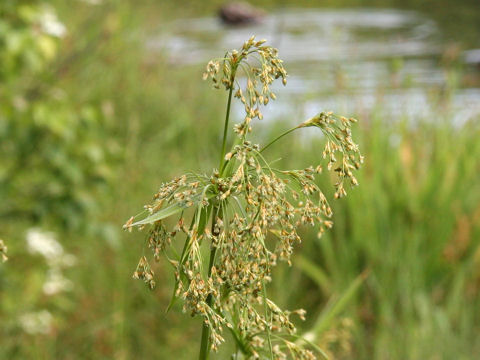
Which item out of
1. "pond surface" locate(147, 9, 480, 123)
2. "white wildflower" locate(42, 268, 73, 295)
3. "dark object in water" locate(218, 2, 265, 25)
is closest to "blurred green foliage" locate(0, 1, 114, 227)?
"white wildflower" locate(42, 268, 73, 295)

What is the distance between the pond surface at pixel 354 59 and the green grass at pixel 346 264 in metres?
0.44

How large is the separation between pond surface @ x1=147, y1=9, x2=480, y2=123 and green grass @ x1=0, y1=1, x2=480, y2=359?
1.43 feet

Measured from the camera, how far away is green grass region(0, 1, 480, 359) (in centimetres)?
378

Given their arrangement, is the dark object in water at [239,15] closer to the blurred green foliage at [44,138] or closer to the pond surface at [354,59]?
the pond surface at [354,59]

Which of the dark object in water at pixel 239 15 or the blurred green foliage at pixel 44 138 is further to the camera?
the dark object in water at pixel 239 15

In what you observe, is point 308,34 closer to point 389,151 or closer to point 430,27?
point 430,27

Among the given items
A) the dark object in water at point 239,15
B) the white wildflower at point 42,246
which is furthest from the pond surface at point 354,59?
the white wildflower at point 42,246

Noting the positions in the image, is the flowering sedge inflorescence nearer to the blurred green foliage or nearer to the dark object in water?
the blurred green foliage

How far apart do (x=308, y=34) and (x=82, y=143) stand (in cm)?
→ 975

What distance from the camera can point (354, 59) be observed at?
9.46 meters

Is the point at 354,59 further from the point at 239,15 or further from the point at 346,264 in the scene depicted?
the point at 346,264

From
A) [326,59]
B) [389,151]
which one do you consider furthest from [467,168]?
[326,59]

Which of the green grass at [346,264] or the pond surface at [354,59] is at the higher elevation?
the pond surface at [354,59]

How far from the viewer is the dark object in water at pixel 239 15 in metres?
13.0
